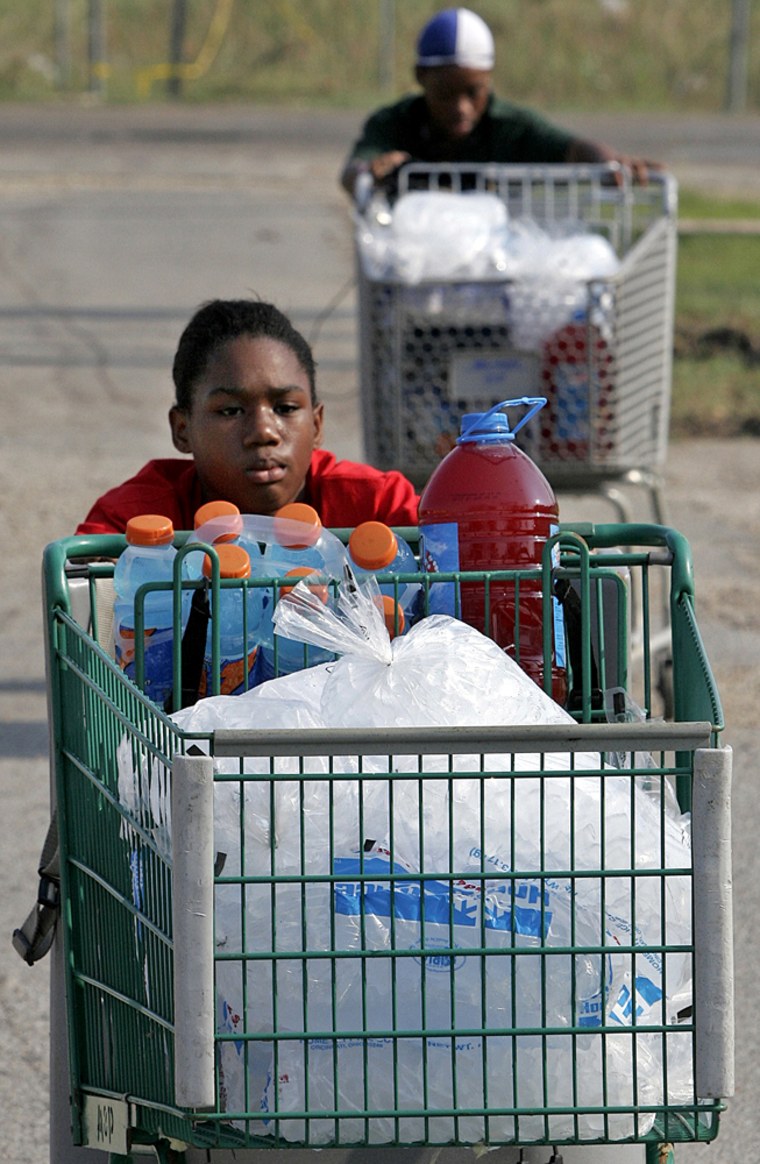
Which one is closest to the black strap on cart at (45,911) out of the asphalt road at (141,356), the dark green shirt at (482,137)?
the asphalt road at (141,356)

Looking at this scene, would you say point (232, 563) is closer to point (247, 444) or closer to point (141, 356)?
point (247, 444)

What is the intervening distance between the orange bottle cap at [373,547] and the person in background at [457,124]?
3201 mm

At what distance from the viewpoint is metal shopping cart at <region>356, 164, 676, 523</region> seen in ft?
16.0

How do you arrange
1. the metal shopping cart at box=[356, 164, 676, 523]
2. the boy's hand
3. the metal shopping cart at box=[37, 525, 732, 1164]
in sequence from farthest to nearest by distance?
the boy's hand < the metal shopping cart at box=[356, 164, 676, 523] < the metal shopping cart at box=[37, 525, 732, 1164]

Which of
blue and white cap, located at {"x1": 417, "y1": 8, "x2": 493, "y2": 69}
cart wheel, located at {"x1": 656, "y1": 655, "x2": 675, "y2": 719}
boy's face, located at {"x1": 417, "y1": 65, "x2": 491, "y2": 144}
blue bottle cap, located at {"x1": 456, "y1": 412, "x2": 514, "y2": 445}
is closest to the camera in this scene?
blue bottle cap, located at {"x1": 456, "y1": 412, "x2": 514, "y2": 445}

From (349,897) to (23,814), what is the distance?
107 inches

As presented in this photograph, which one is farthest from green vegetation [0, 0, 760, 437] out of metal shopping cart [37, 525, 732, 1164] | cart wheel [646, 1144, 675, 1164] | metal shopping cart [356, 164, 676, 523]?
metal shopping cart [37, 525, 732, 1164]

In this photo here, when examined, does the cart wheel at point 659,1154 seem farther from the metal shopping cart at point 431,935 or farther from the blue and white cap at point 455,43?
the blue and white cap at point 455,43

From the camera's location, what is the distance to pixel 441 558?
2459mm

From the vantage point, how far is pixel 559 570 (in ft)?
7.54

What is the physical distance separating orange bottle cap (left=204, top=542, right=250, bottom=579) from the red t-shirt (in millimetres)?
711

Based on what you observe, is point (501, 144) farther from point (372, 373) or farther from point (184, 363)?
point (184, 363)

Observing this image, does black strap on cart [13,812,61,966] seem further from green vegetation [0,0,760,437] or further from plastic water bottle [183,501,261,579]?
green vegetation [0,0,760,437]

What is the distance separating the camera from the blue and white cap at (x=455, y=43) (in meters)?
5.51
